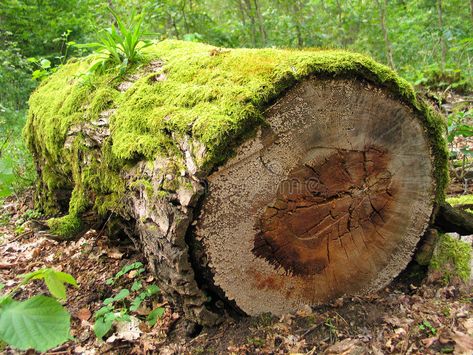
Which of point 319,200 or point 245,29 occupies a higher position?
point 245,29

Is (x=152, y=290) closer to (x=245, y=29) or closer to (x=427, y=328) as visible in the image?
(x=427, y=328)

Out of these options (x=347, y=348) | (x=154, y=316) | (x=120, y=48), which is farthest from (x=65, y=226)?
(x=347, y=348)

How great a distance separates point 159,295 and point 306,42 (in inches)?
264

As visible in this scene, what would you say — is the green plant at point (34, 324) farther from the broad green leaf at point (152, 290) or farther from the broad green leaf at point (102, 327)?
the broad green leaf at point (152, 290)

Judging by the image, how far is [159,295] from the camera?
2.55 meters

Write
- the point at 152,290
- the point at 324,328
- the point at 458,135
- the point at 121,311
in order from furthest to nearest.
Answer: the point at 458,135 → the point at 152,290 → the point at 121,311 → the point at 324,328

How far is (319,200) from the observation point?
2.05 meters

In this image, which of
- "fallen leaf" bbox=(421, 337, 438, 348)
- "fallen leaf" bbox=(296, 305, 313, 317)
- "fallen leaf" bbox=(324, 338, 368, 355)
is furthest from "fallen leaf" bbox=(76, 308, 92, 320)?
"fallen leaf" bbox=(421, 337, 438, 348)

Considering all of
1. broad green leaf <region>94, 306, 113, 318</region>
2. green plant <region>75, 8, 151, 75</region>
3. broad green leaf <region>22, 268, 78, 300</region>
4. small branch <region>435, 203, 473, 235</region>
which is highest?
green plant <region>75, 8, 151, 75</region>

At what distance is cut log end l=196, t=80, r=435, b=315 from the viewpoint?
1.87 metres

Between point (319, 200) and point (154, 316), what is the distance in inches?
47.0

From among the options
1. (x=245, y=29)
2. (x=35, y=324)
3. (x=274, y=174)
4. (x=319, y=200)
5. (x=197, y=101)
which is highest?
(x=245, y=29)

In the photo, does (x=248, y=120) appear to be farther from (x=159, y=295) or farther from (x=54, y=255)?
(x=54, y=255)

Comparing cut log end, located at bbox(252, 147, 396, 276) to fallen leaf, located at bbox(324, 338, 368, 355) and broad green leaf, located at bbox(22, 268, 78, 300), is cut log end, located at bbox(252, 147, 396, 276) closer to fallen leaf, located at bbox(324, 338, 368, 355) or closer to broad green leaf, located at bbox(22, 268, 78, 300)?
fallen leaf, located at bbox(324, 338, 368, 355)
